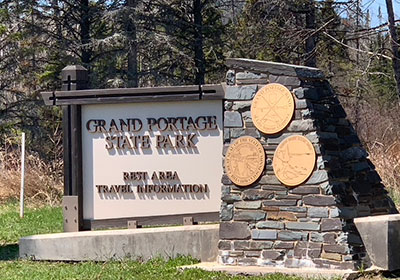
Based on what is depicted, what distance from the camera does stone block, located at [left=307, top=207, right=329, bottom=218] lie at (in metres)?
8.08

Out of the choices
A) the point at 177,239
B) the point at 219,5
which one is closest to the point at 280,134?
the point at 177,239

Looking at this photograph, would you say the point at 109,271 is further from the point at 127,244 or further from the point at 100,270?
the point at 127,244

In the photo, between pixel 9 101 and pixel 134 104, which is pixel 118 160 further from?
pixel 9 101

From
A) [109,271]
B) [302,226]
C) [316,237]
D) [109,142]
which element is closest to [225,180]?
[302,226]

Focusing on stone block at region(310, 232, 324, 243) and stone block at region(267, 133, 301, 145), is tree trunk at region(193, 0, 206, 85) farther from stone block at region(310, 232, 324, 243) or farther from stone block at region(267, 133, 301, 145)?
stone block at region(310, 232, 324, 243)

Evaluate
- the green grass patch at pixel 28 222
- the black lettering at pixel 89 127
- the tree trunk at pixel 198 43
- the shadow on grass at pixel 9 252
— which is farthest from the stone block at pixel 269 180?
the tree trunk at pixel 198 43

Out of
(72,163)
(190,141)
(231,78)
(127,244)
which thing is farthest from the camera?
(72,163)

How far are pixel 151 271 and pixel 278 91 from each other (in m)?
2.54

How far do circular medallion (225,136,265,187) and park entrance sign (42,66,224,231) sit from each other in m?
0.65

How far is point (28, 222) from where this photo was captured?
12.9 meters

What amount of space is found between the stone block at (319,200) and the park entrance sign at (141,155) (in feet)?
4.69

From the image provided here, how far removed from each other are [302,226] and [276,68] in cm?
183

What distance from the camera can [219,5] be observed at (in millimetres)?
26109

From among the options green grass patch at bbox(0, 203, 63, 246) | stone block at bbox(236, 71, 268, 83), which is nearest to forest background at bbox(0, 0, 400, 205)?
green grass patch at bbox(0, 203, 63, 246)
